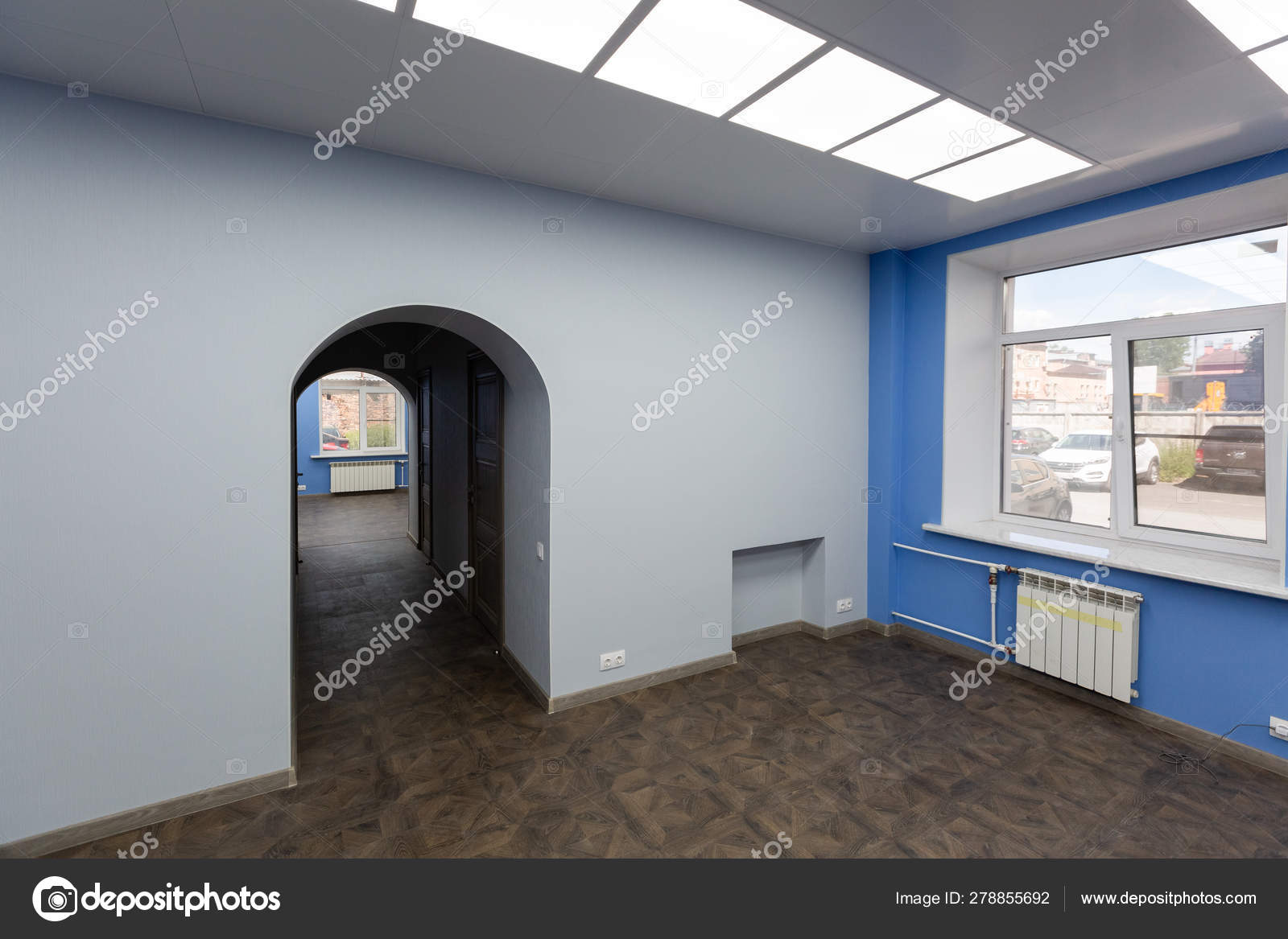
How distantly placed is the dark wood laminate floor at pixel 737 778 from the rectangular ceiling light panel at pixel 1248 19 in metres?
3.11

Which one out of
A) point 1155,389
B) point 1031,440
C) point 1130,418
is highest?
point 1155,389

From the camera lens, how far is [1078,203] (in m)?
3.81

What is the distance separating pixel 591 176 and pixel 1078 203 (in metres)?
3.00

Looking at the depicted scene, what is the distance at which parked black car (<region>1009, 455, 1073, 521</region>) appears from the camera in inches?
179

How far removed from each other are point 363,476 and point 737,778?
13.3 metres

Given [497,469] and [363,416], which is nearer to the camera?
[497,469]

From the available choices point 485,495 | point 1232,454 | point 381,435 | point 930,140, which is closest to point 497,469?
point 485,495

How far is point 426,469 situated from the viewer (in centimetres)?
791

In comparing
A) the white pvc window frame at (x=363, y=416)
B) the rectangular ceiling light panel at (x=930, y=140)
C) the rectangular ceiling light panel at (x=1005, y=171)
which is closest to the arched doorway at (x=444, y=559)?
the rectangular ceiling light panel at (x=930, y=140)

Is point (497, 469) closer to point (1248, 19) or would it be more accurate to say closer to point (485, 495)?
point (485, 495)

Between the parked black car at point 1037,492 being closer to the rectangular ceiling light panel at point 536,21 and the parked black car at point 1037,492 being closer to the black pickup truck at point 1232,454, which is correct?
the black pickup truck at point 1232,454
